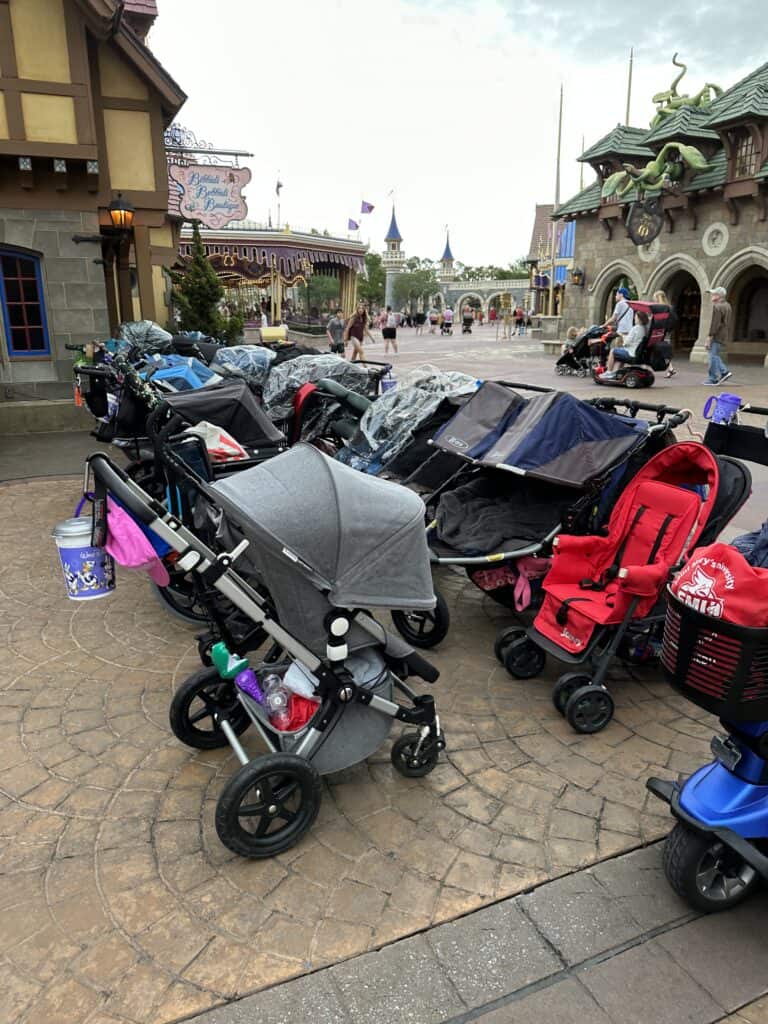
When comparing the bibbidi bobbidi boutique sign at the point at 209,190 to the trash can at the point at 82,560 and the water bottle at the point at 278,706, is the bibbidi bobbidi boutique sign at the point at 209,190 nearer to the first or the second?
the trash can at the point at 82,560

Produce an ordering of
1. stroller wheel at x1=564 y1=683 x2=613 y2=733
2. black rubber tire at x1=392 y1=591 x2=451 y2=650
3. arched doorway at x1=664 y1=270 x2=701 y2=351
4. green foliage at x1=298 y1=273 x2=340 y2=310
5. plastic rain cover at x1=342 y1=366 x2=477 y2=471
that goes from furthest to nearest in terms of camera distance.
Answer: green foliage at x1=298 y1=273 x2=340 y2=310, arched doorway at x1=664 y1=270 x2=701 y2=351, plastic rain cover at x1=342 y1=366 x2=477 y2=471, black rubber tire at x1=392 y1=591 x2=451 y2=650, stroller wheel at x1=564 y1=683 x2=613 y2=733

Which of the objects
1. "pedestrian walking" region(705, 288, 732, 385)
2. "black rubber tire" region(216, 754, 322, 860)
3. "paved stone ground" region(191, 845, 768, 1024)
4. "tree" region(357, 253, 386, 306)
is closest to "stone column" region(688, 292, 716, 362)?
"pedestrian walking" region(705, 288, 732, 385)

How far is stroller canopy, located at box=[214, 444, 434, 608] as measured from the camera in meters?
2.71

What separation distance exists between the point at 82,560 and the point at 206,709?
0.98 metres

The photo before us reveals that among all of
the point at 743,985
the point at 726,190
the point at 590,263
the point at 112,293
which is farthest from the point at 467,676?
the point at 590,263

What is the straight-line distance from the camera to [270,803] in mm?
2766

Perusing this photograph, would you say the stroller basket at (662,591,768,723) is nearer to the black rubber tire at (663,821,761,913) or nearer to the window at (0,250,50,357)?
the black rubber tire at (663,821,761,913)

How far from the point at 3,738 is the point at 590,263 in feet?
83.0

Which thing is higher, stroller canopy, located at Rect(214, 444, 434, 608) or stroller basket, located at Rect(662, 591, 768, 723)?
stroller canopy, located at Rect(214, 444, 434, 608)

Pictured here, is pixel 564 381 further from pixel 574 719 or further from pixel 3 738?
pixel 3 738

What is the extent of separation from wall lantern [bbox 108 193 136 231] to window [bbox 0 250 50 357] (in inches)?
55.7

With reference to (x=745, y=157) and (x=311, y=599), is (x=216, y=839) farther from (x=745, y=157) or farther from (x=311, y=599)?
(x=745, y=157)

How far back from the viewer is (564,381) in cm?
1614

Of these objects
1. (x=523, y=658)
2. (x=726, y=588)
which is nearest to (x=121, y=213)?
(x=523, y=658)
